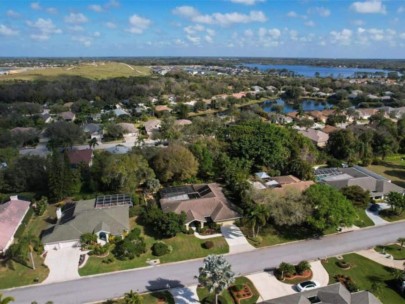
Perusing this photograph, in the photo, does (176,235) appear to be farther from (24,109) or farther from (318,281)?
(24,109)

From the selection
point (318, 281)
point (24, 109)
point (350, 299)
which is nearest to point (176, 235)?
point (318, 281)

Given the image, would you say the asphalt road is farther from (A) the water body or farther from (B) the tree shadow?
(A) the water body

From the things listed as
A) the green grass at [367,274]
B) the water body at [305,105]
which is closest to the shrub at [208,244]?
the green grass at [367,274]

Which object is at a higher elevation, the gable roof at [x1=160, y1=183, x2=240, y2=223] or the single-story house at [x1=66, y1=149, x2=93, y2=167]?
the single-story house at [x1=66, y1=149, x2=93, y2=167]

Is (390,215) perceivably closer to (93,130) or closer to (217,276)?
(217,276)

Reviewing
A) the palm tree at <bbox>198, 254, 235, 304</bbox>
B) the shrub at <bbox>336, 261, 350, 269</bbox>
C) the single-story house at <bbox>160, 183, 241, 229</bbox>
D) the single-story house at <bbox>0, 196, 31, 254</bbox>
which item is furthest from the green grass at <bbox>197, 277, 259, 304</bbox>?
the single-story house at <bbox>0, 196, 31, 254</bbox>

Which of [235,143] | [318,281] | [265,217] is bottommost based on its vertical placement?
[318,281]

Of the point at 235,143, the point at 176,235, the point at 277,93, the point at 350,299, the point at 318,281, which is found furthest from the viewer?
the point at 277,93
